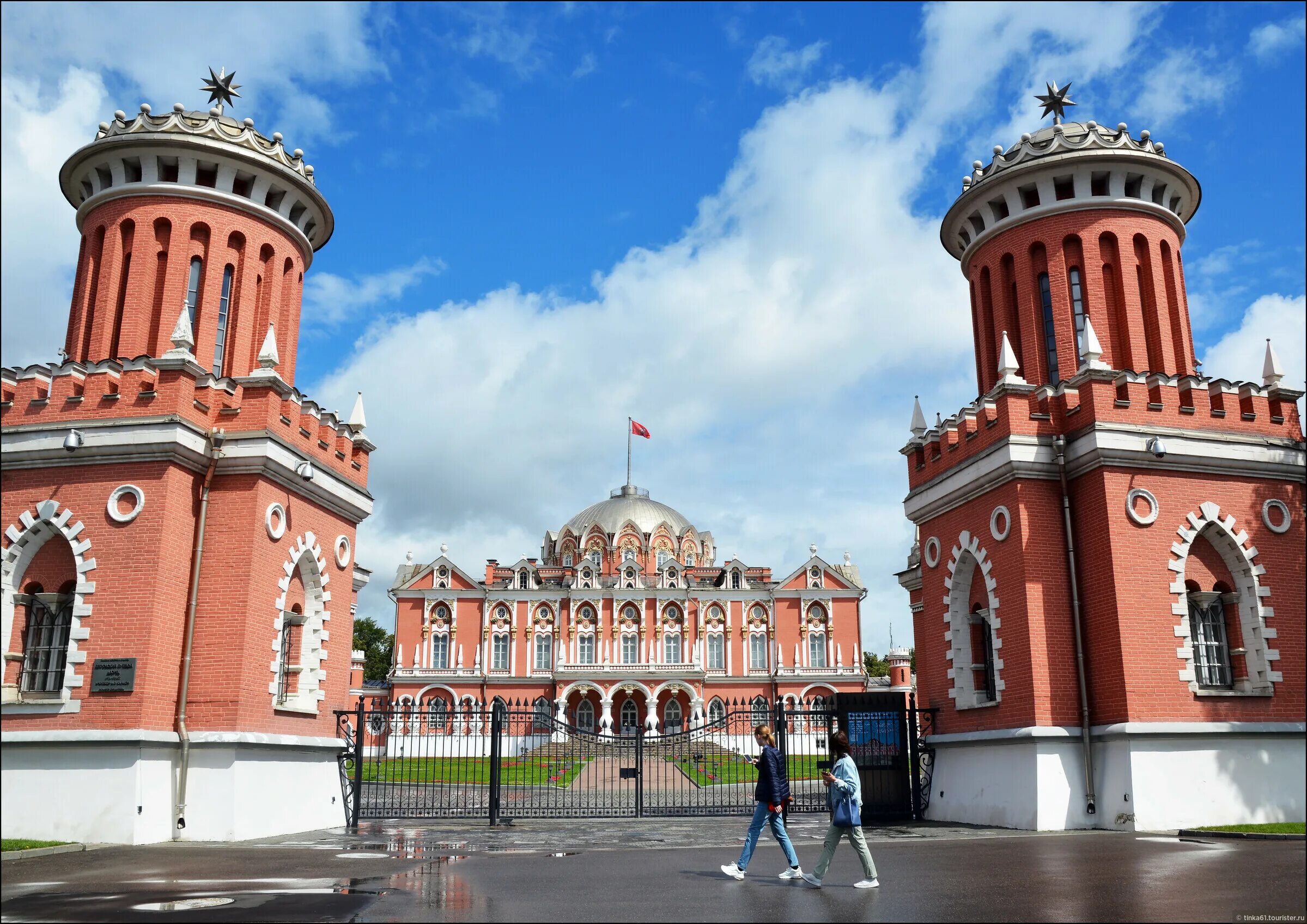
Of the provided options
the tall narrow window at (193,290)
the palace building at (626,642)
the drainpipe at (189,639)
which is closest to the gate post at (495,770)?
the drainpipe at (189,639)

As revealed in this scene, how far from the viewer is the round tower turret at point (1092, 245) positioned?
19484mm

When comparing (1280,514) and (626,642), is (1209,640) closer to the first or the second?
(1280,514)

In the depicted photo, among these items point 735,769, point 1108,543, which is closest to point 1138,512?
point 1108,543

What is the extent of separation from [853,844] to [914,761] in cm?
977

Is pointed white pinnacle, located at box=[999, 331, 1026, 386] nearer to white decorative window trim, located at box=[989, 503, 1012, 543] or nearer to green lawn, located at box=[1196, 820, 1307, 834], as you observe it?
white decorative window trim, located at box=[989, 503, 1012, 543]

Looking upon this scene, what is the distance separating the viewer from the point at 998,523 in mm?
17922

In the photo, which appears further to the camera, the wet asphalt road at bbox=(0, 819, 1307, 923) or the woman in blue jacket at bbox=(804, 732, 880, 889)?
the woman in blue jacket at bbox=(804, 732, 880, 889)

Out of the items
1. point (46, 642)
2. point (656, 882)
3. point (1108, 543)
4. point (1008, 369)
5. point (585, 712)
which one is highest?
point (1008, 369)

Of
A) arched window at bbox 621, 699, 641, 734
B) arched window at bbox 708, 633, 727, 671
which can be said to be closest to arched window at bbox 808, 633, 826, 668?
arched window at bbox 708, 633, 727, 671

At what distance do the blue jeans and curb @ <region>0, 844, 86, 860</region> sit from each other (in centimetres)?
869

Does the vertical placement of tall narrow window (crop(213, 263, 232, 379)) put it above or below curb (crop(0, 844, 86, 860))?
above

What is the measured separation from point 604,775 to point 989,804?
2074 cm

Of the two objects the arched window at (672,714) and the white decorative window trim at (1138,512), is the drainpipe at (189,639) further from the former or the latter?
the arched window at (672,714)

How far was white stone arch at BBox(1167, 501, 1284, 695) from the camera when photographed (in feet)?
53.6
